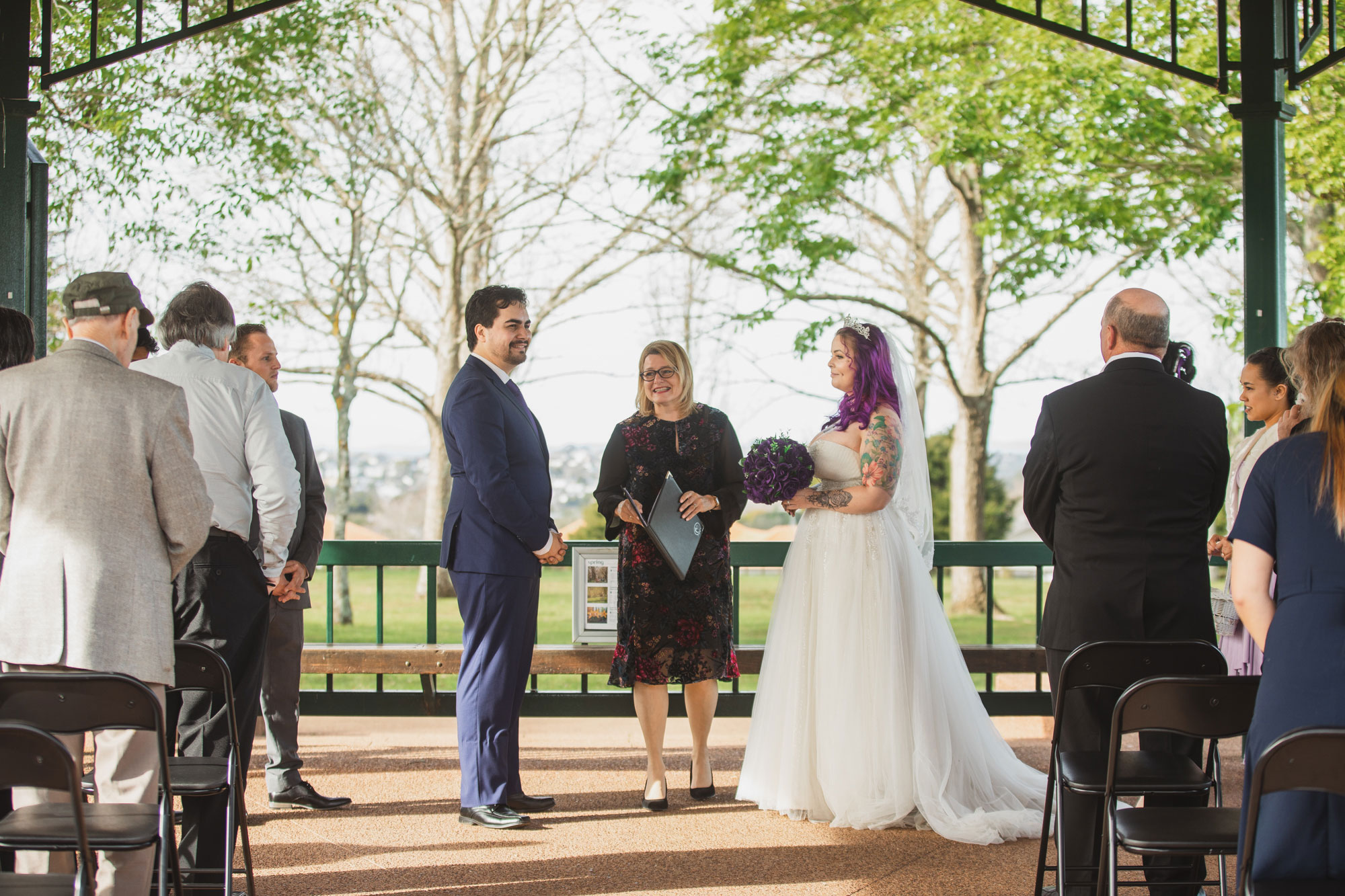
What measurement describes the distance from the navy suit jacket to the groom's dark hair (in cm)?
18

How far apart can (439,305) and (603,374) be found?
113 inches

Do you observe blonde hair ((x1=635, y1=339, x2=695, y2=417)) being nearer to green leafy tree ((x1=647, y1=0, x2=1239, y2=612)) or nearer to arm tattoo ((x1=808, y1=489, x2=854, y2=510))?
arm tattoo ((x1=808, y1=489, x2=854, y2=510))

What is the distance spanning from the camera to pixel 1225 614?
5418mm

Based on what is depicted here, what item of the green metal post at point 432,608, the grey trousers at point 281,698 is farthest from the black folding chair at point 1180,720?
the green metal post at point 432,608

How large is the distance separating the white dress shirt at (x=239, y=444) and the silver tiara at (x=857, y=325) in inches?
100

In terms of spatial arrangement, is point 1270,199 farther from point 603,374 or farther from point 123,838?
point 603,374

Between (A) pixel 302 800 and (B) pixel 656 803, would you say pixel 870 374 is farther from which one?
(A) pixel 302 800

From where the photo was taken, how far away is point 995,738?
5.40 metres

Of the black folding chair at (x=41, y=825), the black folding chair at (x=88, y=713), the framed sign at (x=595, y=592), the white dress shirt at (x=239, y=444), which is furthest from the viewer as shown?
the framed sign at (x=595, y=592)

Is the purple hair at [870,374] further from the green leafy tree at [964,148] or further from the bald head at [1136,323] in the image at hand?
the green leafy tree at [964,148]

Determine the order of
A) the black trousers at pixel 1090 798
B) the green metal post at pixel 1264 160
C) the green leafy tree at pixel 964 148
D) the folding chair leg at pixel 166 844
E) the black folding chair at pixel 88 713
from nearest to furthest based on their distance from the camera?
the black folding chair at pixel 88 713, the folding chair leg at pixel 166 844, the black trousers at pixel 1090 798, the green metal post at pixel 1264 160, the green leafy tree at pixel 964 148

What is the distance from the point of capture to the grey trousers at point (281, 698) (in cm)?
536

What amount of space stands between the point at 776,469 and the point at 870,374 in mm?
612

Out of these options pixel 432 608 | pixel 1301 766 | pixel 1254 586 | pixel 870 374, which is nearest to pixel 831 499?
pixel 870 374
